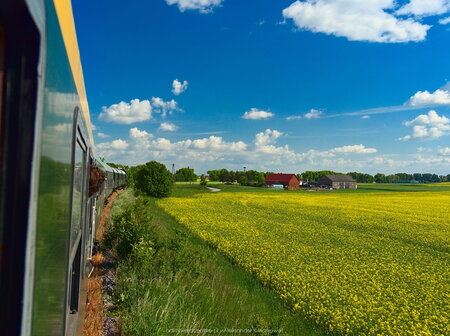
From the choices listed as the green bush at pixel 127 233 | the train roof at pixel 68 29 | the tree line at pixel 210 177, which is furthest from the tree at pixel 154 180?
the train roof at pixel 68 29

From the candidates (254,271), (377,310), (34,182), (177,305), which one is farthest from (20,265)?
(254,271)

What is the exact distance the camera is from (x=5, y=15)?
83cm

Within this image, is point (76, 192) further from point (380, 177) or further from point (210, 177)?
point (380, 177)

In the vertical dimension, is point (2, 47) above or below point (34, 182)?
above

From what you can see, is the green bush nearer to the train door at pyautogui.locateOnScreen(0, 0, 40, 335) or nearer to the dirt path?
the dirt path

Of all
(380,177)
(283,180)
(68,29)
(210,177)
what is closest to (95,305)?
(68,29)

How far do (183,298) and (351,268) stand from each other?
23.5ft

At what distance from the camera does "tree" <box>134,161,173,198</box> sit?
4075cm

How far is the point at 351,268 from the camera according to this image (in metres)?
11.1

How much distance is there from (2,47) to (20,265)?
0.52m

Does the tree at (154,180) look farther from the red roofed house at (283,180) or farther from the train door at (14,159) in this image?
the red roofed house at (283,180)

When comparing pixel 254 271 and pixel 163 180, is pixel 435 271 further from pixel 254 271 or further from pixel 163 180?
pixel 163 180

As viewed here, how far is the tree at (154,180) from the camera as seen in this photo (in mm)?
40750

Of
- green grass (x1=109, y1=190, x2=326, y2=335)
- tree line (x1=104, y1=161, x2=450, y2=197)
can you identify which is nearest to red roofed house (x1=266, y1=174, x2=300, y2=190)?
tree line (x1=104, y1=161, x2=450, y2=197)
